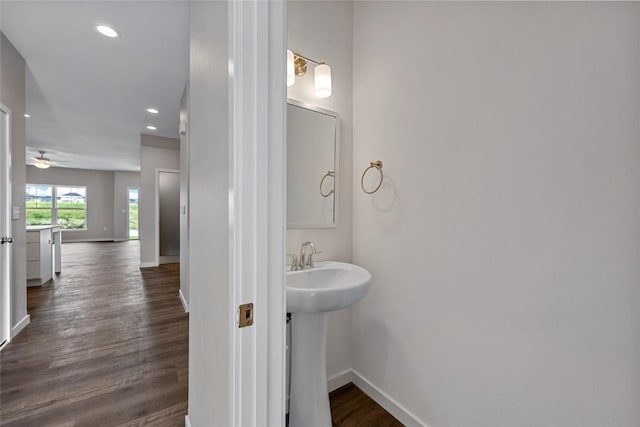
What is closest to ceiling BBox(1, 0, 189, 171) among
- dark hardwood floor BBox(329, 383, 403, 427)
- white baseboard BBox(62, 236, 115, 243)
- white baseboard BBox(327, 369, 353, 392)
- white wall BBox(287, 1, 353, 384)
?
white wall BBox(287, 1, 353, 384)

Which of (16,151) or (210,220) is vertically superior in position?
(16,151)

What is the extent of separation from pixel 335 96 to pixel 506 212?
3.97 ft

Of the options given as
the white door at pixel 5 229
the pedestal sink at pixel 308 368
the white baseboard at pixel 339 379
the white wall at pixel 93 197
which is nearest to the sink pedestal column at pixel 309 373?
the pedestal sink at pixel 308 368

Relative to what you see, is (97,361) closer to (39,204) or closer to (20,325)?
(20,325)

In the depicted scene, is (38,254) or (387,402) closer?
(387,402)

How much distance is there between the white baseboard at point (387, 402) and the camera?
1.46 meters

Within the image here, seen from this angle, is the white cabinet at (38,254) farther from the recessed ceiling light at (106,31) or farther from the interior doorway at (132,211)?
the interior doorway at (132,211)

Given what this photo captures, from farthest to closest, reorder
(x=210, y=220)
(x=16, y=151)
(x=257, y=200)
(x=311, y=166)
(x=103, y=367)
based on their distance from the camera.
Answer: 1. (x=16, y=151)
2. (x=103, y=367)
3. (x=311, y=166)
4. (x=210, y=220)
5. (x=257, y=200)

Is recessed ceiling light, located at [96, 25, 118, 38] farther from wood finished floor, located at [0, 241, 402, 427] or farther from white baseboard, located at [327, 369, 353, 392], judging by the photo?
white baseboard, located at [327, 369, 353, 392]

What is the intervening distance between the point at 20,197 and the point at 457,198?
148 inches

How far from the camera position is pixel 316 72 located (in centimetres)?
161

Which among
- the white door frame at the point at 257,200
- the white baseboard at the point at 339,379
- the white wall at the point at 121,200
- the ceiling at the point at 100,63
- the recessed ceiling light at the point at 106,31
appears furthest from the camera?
the white wall at the point at 121,200

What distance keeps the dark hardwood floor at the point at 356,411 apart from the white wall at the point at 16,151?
2995 mm

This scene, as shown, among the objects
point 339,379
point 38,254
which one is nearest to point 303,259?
point 339,379
